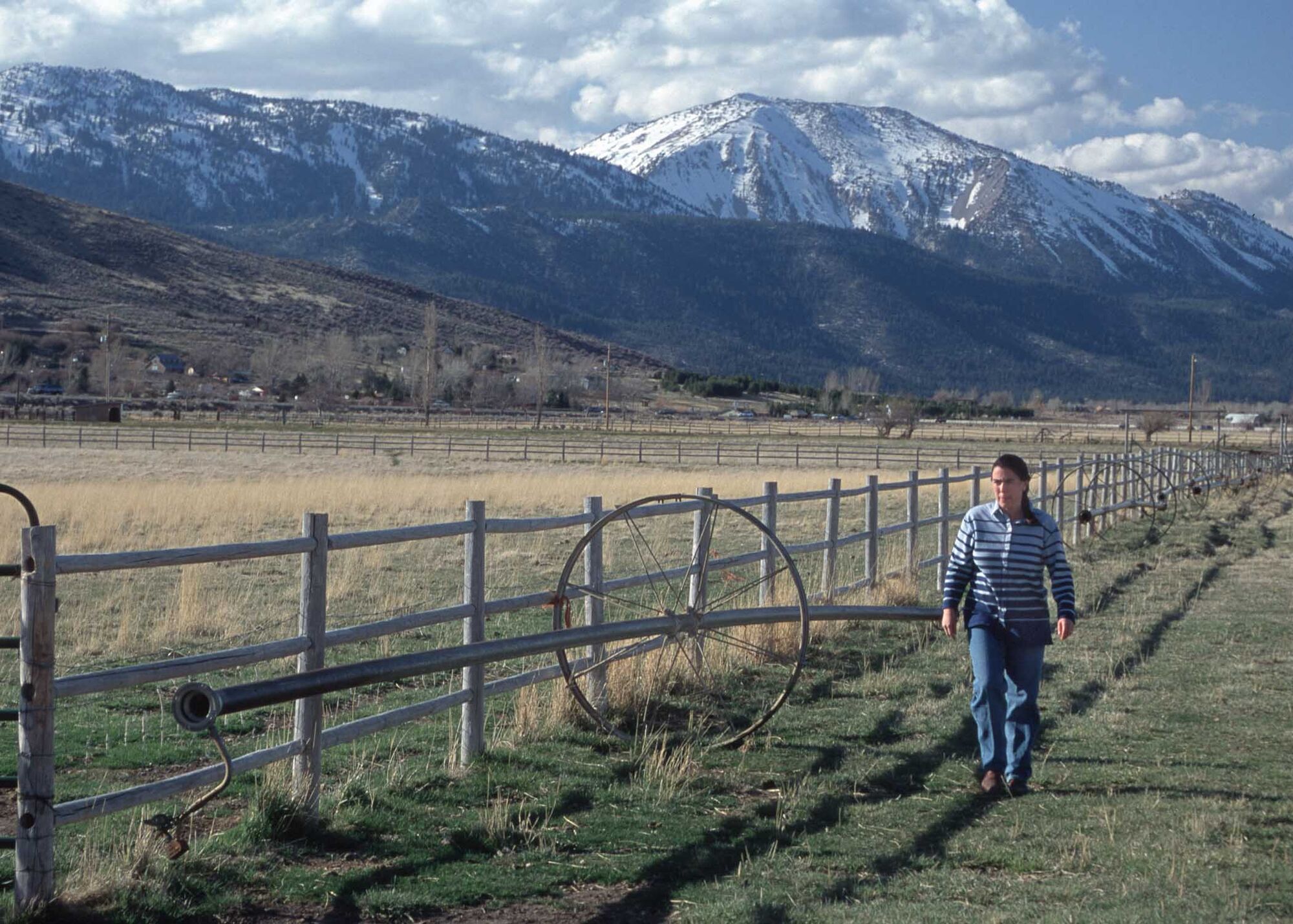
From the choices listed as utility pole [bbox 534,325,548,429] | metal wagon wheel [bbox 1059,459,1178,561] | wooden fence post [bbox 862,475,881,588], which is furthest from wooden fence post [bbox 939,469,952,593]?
utility pole [bbox 534,325,548,429]

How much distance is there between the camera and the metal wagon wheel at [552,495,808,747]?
289 inches

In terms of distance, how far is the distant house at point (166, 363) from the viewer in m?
121

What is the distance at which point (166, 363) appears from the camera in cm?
12394

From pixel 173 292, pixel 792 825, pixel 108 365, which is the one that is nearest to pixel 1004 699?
pixel 792 825

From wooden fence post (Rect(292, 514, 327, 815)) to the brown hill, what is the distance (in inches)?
5217

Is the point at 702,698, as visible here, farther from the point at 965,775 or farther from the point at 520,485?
the point at 520,485

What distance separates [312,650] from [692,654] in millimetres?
3699

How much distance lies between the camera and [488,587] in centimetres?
1423

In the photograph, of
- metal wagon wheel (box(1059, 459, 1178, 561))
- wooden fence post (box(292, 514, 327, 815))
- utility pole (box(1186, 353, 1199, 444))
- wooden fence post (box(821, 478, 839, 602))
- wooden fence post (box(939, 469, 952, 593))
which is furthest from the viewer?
utility pole (box(1186, 353, 1199, 444))

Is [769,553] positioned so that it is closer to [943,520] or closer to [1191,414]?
[943,520]

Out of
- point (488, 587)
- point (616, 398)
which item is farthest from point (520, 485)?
point (616, 398)

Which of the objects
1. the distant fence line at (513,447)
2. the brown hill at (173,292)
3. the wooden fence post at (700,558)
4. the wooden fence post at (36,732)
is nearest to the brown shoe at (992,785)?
the wooden fence post at (700,558)

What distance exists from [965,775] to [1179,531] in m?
17.0

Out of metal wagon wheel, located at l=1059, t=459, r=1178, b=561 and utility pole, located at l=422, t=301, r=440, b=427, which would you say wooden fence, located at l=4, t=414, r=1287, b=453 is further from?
metal wagon wheel, located at l=1059, t=459, r=1178, b=561
